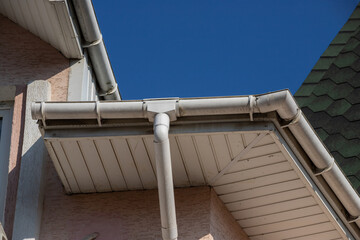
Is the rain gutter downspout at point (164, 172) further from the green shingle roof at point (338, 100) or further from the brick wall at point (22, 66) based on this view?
the green shingle roof at point (338, 100)

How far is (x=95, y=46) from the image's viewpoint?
971cm

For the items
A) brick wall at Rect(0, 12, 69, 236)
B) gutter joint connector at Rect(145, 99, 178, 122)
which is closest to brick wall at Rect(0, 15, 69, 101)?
brick wall at Rect(0, 12, 69, 236)

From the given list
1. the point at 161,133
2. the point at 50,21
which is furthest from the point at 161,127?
the point at 50,21

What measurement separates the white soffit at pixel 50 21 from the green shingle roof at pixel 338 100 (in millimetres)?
6127

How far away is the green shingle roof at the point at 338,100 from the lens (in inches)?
596

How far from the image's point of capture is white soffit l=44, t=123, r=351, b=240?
8.18m

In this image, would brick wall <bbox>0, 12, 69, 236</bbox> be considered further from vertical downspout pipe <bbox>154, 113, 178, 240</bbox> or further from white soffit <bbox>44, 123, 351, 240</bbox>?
vertical downspout pipe <bbox>154, 113, 178, 240</bbox>

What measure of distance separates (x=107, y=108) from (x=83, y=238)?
121cm

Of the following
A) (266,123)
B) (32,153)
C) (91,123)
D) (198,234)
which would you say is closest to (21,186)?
(32,153)

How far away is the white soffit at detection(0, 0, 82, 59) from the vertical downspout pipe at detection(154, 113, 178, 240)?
200 centimetres

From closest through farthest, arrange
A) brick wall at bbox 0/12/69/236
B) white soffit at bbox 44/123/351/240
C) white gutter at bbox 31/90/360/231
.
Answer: white gutter at bbox 31/90/360/231, white soffit at bbox 44/123/351/240, brick wall at bbox 0/12/69/236

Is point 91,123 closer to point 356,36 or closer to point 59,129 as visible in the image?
point 59,129

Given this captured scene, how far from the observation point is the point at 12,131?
29.9 feet

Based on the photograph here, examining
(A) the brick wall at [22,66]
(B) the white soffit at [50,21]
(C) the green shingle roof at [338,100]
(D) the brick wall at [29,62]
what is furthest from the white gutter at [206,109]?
(C) the green shingle roof at [338,100]
